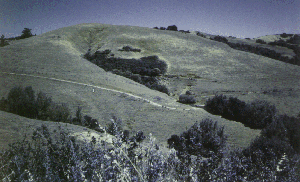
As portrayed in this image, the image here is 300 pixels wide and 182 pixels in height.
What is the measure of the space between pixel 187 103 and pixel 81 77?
31.1 ft

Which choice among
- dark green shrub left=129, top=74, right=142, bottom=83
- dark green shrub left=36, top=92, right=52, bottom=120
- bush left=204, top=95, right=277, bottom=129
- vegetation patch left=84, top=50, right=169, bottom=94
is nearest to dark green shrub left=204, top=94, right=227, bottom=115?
bush left=204, top=95, right=277, bottom=129

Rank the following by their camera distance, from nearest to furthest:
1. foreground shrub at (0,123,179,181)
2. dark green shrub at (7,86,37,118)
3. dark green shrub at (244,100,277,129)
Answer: foreground shrub at (0,123,179,181)
dark green shrub at (7,86,37,118)
dark green shrub at (244,100,277,129)

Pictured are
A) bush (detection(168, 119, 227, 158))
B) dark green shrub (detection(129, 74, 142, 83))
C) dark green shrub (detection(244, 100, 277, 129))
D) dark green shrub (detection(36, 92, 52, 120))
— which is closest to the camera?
bush (detection(168, 119, 227, 158))

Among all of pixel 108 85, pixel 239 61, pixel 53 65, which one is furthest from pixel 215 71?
pixel 53 65

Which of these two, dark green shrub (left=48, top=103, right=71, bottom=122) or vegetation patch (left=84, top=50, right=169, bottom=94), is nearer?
dark green shrub (left=48, top=103, right=71, bottom=122)

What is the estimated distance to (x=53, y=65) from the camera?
Result: 1778 centimetres

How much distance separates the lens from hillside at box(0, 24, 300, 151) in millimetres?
10742

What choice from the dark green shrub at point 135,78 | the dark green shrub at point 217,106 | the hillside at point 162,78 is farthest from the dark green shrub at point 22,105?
the dark green shrub at point 135,78

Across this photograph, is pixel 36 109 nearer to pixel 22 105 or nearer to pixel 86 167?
pixel 22 105

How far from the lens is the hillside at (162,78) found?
10.7m

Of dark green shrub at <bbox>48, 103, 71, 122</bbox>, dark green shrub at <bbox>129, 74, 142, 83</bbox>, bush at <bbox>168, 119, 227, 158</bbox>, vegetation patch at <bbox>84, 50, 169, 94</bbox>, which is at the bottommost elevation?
bush at <bbox>168, 119, 227, 158</bbox>

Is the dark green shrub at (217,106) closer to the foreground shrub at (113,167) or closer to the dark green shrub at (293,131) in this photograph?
the dark green shrub at (293,131)

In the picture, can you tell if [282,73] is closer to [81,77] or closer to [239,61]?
[239,61]

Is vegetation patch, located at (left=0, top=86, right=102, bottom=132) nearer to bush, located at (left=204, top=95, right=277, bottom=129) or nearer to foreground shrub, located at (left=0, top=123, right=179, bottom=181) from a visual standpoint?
foreground shrub, located at (left=0, top=123, right=179, bottom=181)
